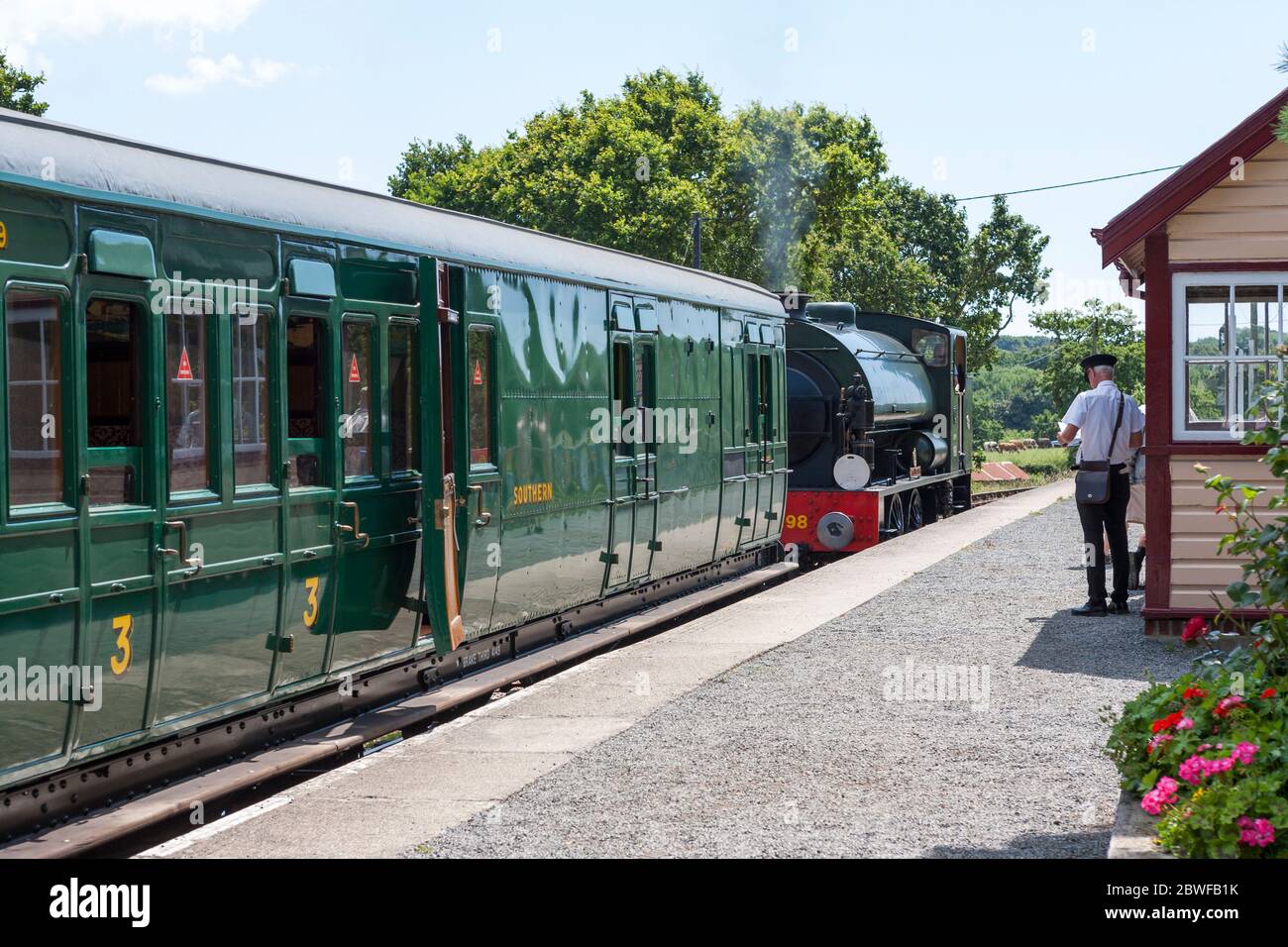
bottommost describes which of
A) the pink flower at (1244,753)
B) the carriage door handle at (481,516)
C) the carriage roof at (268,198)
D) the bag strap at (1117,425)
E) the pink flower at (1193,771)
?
the pink flower at (1193,771)

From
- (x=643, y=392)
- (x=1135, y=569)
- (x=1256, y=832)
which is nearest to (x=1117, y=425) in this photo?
(x=1135, y=569)

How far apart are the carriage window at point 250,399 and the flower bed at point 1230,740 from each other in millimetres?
4208

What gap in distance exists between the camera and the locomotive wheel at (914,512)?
79.0 feet

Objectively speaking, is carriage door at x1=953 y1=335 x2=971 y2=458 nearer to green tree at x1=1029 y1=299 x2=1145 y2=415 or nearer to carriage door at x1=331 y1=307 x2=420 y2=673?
carriage door at x1=331 y1=307 x2=420 y2=673

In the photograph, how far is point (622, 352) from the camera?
12516mm

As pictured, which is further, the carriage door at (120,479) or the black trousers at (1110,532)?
the black trousers at (1110,532)

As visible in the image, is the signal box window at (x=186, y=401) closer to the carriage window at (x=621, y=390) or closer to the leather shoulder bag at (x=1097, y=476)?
the carriage window at (x=621, y=390)

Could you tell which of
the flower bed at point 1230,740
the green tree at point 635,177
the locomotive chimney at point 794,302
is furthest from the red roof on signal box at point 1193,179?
the green tree at point 635,177

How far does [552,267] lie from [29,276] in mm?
5577

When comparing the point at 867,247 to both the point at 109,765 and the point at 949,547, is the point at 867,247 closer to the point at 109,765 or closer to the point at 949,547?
the point at 949,547

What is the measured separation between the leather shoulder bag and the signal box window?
7926mm

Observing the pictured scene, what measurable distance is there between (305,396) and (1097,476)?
7.27m

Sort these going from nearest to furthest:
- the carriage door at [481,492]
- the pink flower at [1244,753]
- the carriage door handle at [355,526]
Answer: the pink flower at [1244,753]
the carriage door handle at [355,526]
the carriage door at [481,492]

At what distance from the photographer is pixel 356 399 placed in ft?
27.6
